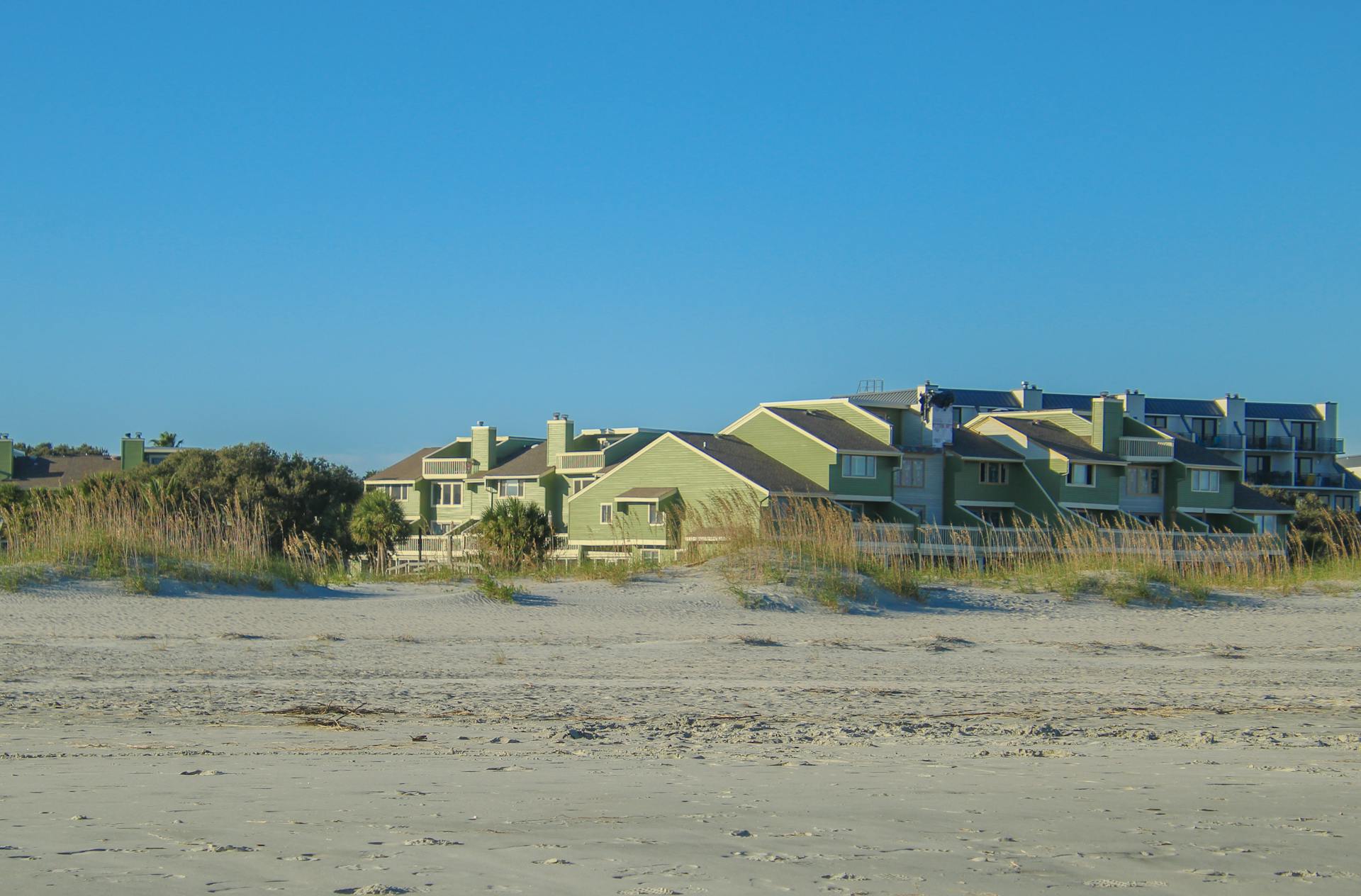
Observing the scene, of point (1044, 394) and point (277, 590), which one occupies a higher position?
point (1044, 394)

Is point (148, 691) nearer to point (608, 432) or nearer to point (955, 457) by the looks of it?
point (955, 457)

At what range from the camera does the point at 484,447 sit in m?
73.6

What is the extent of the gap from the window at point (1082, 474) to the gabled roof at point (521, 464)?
2490 cm

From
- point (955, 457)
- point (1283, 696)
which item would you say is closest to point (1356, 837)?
point (1283, 696)

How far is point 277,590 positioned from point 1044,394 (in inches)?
3699

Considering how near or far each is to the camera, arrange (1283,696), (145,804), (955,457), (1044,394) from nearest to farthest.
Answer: (145,804) → (1283,696) → (955,457) → (1044,394)

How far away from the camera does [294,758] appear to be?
25.6 feet

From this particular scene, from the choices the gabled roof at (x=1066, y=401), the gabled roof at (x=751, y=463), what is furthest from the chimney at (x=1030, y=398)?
the gabled roof at (x=751, y=463)

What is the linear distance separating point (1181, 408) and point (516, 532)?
8565 centimetres

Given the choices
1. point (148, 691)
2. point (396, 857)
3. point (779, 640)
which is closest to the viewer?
point (396, 857)

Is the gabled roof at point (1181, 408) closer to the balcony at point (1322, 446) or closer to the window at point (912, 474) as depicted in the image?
the balcony at point (1322, 446)

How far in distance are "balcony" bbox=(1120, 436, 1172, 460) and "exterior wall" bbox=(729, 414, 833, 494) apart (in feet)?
48.0

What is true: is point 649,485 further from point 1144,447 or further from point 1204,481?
point 1204,481

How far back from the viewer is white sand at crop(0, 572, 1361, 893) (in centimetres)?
539
